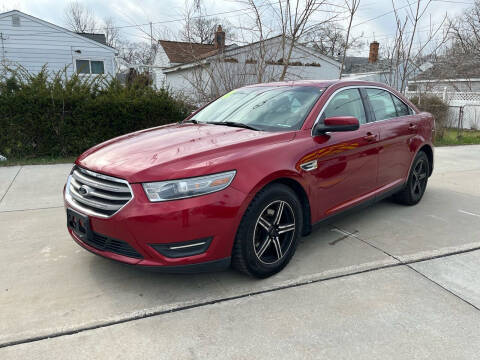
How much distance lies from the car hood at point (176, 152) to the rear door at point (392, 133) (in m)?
1.50

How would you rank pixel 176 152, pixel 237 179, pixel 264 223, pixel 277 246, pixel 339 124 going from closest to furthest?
1. pixel 237 179
2. pixel 176 152
3. pixel 264 223
4. pixel 277 246
5. pixel 339 124

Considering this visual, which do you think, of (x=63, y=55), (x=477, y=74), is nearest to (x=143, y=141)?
(x=63, y=55)

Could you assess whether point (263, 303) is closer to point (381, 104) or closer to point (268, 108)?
point (268, 108)

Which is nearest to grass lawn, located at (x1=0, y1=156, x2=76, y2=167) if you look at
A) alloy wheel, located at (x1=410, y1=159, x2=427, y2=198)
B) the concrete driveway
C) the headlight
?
the concrete driveway

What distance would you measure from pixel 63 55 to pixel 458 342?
1806 cm

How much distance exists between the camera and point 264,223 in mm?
2824

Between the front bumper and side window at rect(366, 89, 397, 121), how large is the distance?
235cm

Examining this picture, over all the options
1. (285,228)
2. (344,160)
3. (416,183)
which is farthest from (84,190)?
(416,183)

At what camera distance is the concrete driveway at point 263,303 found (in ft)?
7.25

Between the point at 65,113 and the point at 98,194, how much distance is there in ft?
19.1

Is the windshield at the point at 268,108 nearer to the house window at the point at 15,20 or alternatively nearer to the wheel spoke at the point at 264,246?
the wheel spoke at the point at 264,246

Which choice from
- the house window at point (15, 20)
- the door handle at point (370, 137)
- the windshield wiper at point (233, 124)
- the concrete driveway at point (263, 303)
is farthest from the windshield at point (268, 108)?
the house window at point (15, 20)

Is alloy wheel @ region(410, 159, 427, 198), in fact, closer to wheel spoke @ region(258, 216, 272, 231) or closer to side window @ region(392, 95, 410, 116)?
side window @ region(392, 95, 410, 116)

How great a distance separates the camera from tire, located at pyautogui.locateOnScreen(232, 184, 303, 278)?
2.67 metres
